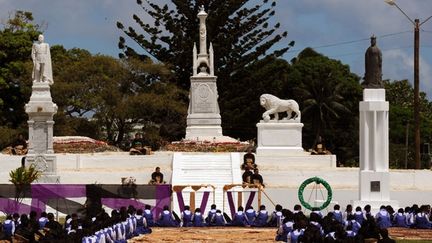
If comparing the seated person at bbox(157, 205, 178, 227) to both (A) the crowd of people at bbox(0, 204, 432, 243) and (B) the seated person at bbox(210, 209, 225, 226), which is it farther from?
(B) the seated person at bbox(210, 209, 225, 226)

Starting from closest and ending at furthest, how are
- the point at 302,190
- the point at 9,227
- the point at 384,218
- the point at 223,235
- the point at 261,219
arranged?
the point at 9,227 → the point at 223,235 → the point at 384,218 → the point at 261,219 → the point at 302,190

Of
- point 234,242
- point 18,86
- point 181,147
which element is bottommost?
point 234,242

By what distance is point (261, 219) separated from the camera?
28.5 m

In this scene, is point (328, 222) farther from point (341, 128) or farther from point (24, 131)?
point (341, 128)

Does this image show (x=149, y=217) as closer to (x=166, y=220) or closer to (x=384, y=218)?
(x=166, y=220)

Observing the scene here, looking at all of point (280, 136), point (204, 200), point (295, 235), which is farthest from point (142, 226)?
point (280, 136)

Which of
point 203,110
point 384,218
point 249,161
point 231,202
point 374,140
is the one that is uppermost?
point 203,110

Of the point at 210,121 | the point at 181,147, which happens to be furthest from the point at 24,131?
the point at 181,147

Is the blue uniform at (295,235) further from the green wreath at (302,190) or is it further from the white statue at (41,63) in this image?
the white statue at (41,63)

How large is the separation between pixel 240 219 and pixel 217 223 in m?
0.63

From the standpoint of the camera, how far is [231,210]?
3077 cm

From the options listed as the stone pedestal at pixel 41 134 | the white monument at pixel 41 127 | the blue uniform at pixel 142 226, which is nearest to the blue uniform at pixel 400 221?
the blue uniform at pixel 142 226

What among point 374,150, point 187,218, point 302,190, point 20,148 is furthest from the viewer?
point 20,148

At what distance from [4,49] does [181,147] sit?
2009cm
